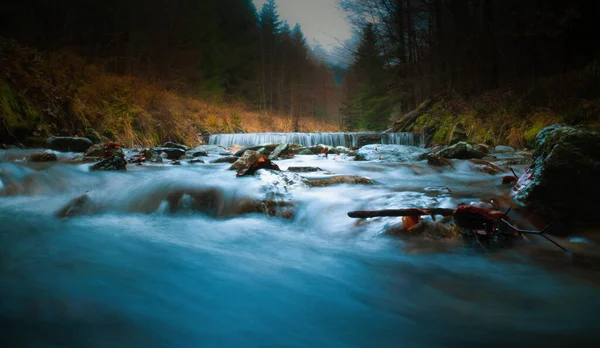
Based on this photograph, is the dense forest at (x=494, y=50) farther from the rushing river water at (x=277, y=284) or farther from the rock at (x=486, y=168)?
the rushing river water at (x=277, y=284)

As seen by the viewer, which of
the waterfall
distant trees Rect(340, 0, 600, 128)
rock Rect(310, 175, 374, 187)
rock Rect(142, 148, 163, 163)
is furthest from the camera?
the waterfall

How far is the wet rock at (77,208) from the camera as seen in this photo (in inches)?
126

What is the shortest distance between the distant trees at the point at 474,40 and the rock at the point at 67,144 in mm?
12693

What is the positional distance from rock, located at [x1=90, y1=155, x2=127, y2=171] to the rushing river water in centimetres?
171

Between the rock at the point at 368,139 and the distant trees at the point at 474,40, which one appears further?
the rock at the point at 368,139

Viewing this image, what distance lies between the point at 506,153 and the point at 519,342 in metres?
7.92

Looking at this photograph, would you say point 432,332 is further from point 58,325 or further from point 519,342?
point 58,325

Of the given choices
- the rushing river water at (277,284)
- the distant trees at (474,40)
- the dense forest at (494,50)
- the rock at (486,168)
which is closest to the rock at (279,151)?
the rock at (486,168)

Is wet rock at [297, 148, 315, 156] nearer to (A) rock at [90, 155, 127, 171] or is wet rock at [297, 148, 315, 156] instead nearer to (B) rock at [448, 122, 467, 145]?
(B) rock at [448, 122, 467, 145]

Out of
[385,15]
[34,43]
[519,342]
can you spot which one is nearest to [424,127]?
[385,15]

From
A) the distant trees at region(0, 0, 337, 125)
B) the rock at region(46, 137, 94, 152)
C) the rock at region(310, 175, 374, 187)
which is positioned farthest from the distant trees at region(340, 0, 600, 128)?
the rock at region(46, 137, 94, 152)

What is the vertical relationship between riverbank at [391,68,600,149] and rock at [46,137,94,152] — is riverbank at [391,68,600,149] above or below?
above

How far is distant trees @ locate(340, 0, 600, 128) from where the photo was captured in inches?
388

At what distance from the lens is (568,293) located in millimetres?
1641
